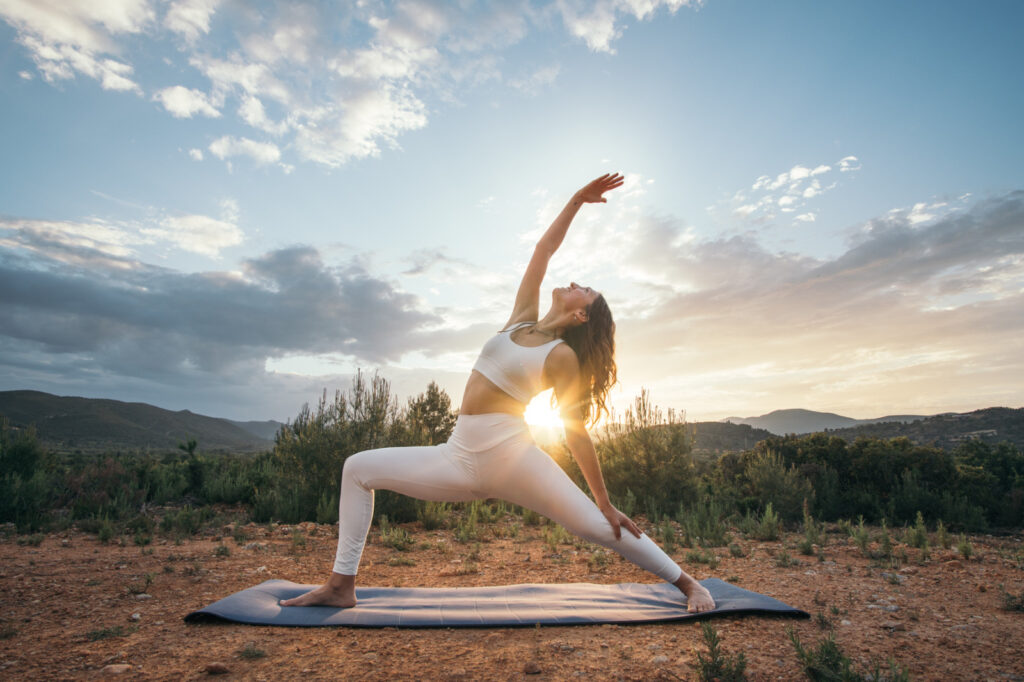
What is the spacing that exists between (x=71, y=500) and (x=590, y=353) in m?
9.75

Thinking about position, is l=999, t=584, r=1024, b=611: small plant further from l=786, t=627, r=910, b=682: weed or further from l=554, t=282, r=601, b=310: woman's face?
l=554, t=282, r=601, b=310: woman's face

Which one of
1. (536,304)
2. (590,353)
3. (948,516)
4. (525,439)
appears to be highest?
(536,304)

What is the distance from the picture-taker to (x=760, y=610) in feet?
10.9

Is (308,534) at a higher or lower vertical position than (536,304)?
lower

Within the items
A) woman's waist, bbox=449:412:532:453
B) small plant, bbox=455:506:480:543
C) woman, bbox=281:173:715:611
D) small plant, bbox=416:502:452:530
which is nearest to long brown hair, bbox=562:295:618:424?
woman, bbox=281:173:715:611

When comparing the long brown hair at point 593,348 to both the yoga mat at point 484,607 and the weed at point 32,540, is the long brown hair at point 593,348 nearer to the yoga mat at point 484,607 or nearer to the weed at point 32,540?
the yoga mat at point 484,607

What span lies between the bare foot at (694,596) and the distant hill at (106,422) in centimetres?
4232

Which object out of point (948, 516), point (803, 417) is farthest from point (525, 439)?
point (803, 417)

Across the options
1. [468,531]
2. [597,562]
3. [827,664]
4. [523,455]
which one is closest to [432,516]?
[468,531]

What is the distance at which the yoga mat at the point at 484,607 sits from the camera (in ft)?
10.4

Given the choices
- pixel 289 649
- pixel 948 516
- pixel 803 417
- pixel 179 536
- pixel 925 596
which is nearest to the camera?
pixel 289 649

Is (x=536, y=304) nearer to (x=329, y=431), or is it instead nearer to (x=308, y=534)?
(x=308, y=534)

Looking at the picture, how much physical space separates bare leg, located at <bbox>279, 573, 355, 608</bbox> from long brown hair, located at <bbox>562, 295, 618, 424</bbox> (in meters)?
1.78

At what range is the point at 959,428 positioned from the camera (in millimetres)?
26109
